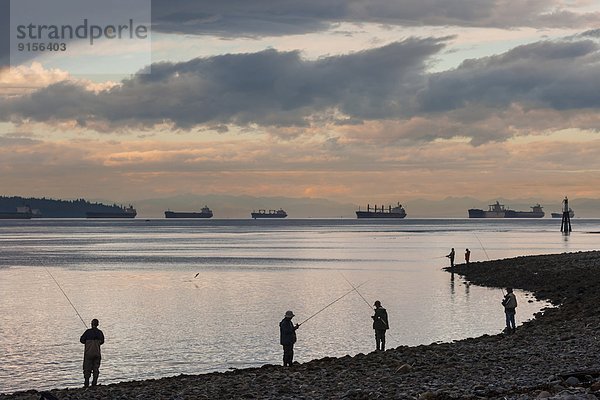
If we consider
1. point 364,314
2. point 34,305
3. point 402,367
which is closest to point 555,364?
point 402,367

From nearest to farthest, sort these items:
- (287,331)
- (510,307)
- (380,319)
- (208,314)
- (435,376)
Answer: (435,376), (287,331), (380,319), (510,307), (208,314)

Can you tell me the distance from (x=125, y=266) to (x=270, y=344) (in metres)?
57.4

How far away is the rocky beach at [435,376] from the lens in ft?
54.3

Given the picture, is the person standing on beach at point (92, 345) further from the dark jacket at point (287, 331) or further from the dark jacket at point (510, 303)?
the dark jacket at point (510, 303)

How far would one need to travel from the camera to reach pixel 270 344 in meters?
33.6

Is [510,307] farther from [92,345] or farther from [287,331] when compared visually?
[92,345]

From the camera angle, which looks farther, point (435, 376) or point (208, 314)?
point (208, 314)

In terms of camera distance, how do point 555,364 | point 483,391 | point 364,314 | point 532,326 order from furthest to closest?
point 364,314
point 532,326
point 555,364
point 483,391

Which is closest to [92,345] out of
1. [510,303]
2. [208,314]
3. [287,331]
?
[287,331]

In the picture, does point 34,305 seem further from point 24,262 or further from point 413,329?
point 24,262

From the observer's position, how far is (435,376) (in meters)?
19.5

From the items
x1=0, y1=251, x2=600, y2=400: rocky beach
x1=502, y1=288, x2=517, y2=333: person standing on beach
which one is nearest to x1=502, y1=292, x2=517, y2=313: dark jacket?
x1=502, y1=288, x2=517, y2=333: person standing on beach

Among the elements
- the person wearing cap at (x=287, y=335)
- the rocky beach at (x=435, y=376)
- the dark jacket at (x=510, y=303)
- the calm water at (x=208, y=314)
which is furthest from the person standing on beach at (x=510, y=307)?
the person wearing cap at (x=287, y=335)

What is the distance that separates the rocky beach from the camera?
1656cm
